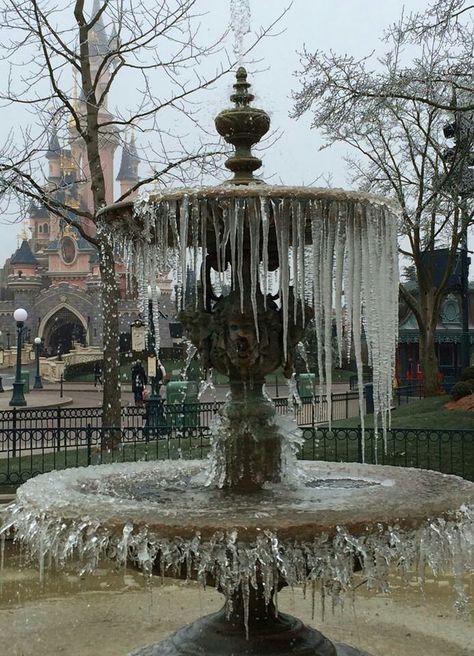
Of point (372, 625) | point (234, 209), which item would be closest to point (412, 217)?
point (372, 625)

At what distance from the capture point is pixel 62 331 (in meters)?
82.1

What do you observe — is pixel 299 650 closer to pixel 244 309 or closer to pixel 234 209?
pixel 244 309

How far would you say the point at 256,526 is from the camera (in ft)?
11.8

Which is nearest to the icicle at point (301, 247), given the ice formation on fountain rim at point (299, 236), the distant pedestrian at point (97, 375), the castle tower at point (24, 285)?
the ice formation on fountain rim at point (299, 236)

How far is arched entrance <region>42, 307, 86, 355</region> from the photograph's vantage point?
257 ft

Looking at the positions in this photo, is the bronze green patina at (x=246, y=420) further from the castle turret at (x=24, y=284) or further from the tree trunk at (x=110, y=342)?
A: the castle turret at (x=24, y=284)

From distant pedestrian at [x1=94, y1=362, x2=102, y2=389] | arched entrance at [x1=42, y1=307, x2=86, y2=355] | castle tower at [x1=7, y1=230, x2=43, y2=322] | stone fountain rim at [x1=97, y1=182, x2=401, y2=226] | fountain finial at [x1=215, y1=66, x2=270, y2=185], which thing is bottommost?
distant pedestrian at [x1=94, y1=362, x2=102, y2=389]

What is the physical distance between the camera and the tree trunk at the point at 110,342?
15.2 metres

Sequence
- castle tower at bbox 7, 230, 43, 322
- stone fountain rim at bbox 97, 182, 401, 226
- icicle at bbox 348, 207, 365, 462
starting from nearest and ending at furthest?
1. stone fountain rim at bbox 97, 182, 401, 226
2. icicle at bbox 348, 207, 365, 462
3. castle tower at bbox 7, 230, 43, 322

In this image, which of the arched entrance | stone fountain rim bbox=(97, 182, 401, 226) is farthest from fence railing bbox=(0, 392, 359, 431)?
the arched entrance

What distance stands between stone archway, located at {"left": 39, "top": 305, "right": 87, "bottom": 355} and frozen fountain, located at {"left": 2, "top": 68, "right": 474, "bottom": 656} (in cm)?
7236

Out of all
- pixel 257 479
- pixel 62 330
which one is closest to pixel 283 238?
pixel 257 479

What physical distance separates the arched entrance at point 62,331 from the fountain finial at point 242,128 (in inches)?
2887

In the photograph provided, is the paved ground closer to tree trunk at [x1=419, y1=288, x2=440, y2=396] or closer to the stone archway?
tree trunk at [x1=419, y1=288, x2=440, y2=396]
